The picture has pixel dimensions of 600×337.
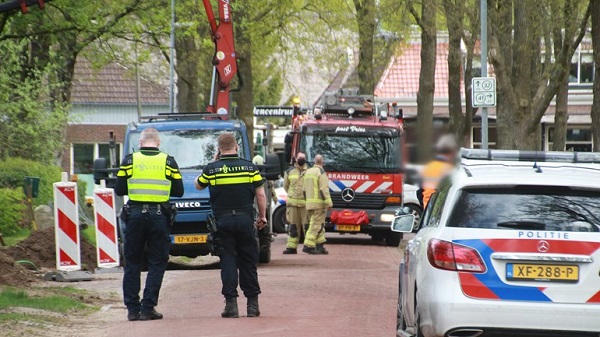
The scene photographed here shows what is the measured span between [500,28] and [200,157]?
8619mm

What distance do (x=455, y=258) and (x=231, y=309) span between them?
14.8 feet

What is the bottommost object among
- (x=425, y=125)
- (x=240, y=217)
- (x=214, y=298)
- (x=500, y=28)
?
(x=214, y=298)

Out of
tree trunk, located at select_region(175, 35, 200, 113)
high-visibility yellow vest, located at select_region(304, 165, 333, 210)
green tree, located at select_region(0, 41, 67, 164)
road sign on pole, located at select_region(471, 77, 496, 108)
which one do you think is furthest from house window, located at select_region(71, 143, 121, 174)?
high-visibility yellow vest, located at select_region(304, 165, 333, 210)

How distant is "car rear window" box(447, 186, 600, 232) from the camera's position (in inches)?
349

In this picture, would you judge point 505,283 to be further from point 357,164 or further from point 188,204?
point 357,164

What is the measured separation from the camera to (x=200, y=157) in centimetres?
2000

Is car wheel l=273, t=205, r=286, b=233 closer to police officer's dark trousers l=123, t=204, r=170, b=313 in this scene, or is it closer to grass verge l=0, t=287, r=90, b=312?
grass verge l=0, t=287, r=90, b=312

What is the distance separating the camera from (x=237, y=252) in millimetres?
13102

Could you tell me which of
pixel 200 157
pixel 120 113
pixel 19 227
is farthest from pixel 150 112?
pixel 200 157

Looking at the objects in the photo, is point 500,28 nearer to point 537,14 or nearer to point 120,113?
point 537,14

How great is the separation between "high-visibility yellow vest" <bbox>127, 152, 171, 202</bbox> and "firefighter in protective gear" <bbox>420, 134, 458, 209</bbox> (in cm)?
453

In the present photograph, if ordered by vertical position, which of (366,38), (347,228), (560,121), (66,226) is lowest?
(347,228)

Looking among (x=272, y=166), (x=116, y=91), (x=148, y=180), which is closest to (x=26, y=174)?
(x=272, y=166)

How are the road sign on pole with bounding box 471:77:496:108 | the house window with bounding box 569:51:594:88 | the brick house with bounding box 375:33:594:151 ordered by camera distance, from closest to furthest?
1. the road sign on pole with bounding box 471:77:496:108
2. the brick house with bounding box 375:33:594:151
3. the house window with bounding box 569:51:594:88
